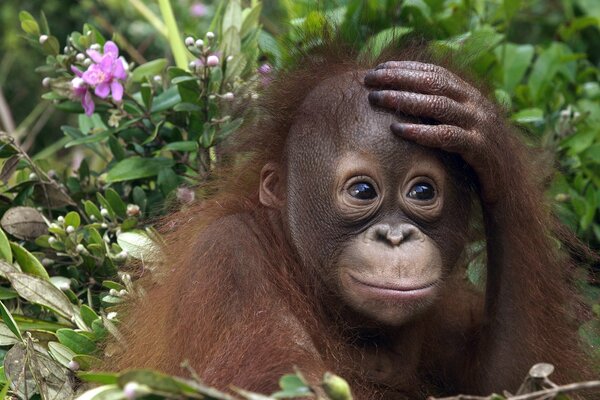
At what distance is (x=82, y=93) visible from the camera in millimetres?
4250

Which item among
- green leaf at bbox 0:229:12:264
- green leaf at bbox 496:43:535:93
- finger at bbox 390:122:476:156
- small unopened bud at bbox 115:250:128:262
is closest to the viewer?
finger at bbox 390:122:476:156

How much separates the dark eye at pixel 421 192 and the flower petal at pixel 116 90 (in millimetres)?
1349

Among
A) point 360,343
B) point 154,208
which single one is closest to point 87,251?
point 154,208

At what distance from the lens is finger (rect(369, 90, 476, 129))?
342cm

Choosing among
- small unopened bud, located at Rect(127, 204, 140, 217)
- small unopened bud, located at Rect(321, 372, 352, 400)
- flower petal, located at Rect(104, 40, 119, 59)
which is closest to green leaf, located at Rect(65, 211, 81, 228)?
small unopened bud, located at Rect(127, 204, 140, 217)

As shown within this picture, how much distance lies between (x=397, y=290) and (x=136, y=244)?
117 cm

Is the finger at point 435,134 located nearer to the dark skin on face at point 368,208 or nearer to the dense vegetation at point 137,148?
the dark skin on face at point 368,208

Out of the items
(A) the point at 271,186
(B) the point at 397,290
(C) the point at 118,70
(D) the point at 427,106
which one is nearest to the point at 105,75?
(C) the point at 118,70

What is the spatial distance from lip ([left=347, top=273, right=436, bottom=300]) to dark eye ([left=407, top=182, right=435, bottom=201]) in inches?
12.2

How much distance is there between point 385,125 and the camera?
11.4 ft

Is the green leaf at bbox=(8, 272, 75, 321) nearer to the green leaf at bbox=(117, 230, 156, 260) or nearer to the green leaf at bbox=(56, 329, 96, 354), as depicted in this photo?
the green leaf at bbox=(56, 329, 96, 354)

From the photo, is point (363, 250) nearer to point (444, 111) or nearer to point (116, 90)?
point (444, 111)

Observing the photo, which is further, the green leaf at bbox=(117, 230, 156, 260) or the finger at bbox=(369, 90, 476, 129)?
the green leaf at bbox=(117, 230, 156, 260)

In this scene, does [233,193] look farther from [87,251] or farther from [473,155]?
[473,155]
